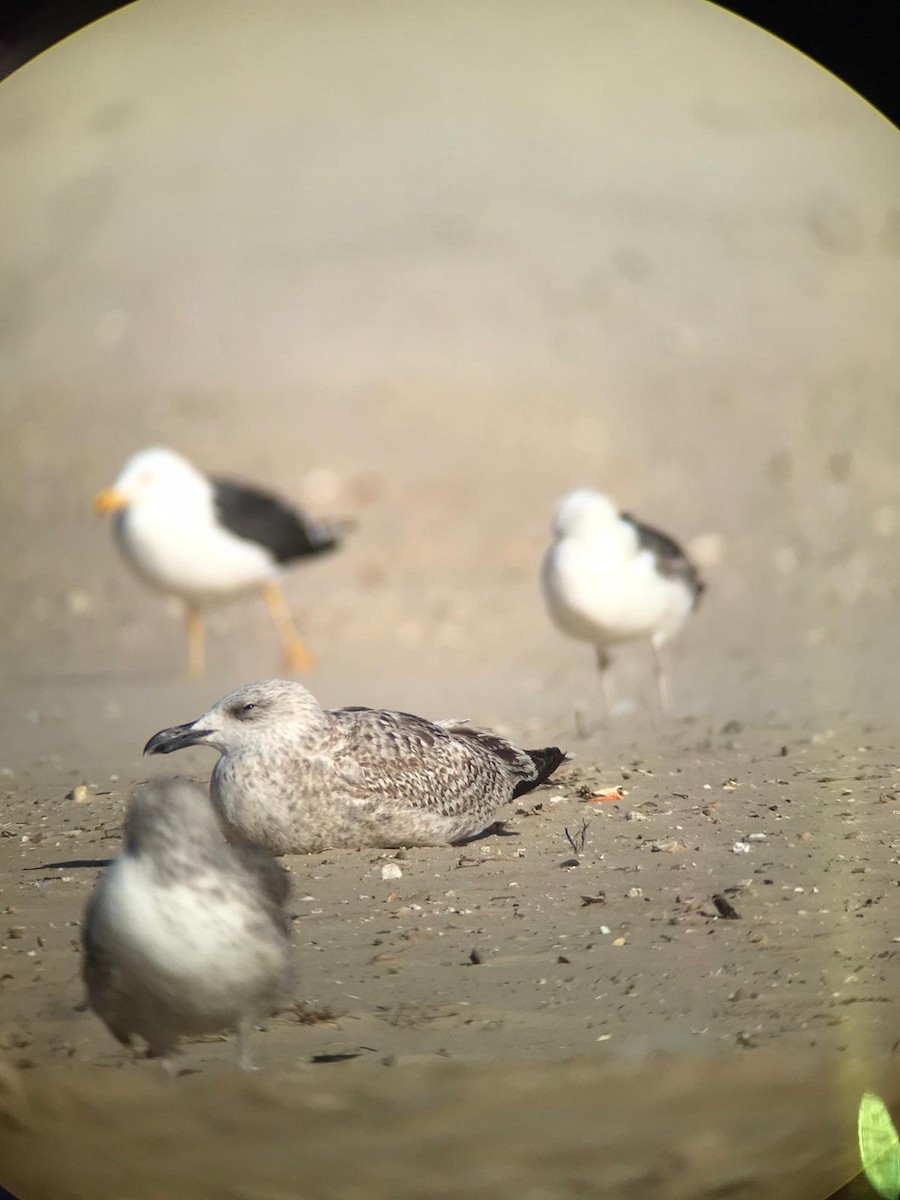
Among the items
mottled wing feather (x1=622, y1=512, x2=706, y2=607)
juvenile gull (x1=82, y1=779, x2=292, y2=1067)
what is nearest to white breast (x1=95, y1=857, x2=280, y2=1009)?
juvenile gull (x1=82, y1=779, x2=292, y2=1067)

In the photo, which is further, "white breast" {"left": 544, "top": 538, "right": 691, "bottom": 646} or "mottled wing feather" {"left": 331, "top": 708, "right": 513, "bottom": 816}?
"white breast" {"left": 544, "top": 538, "right": 691, "bottom": 646}

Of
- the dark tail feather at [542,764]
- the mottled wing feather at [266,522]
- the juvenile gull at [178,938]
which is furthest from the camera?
the mottled wing feather at [266,522]

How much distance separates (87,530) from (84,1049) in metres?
2.00

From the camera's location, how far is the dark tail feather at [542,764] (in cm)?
223

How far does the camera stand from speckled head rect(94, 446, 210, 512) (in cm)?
333

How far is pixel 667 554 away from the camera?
12.0 feet

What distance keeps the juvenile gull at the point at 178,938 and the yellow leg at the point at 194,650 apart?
1140 mm

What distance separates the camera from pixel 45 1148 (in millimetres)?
1728

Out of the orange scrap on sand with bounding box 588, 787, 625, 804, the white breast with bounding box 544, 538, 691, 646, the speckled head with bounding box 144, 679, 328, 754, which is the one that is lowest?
the white breast with bounding box 544, 538, 691, 646

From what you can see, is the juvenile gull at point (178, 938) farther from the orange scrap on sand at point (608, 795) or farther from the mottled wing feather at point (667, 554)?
the mottled wing feather at point (667, 554)

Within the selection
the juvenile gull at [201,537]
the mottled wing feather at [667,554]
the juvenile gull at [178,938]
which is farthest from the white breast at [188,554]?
the juvenile gull at [178,938]

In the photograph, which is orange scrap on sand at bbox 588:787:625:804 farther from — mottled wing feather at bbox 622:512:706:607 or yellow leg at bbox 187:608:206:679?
mottled wing feather at bbox 622:512:706:607

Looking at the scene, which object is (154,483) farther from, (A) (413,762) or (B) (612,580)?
(A) (413,762)

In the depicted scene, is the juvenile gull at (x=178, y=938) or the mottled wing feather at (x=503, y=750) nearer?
the juvenile gull at (x=178, y=938)
